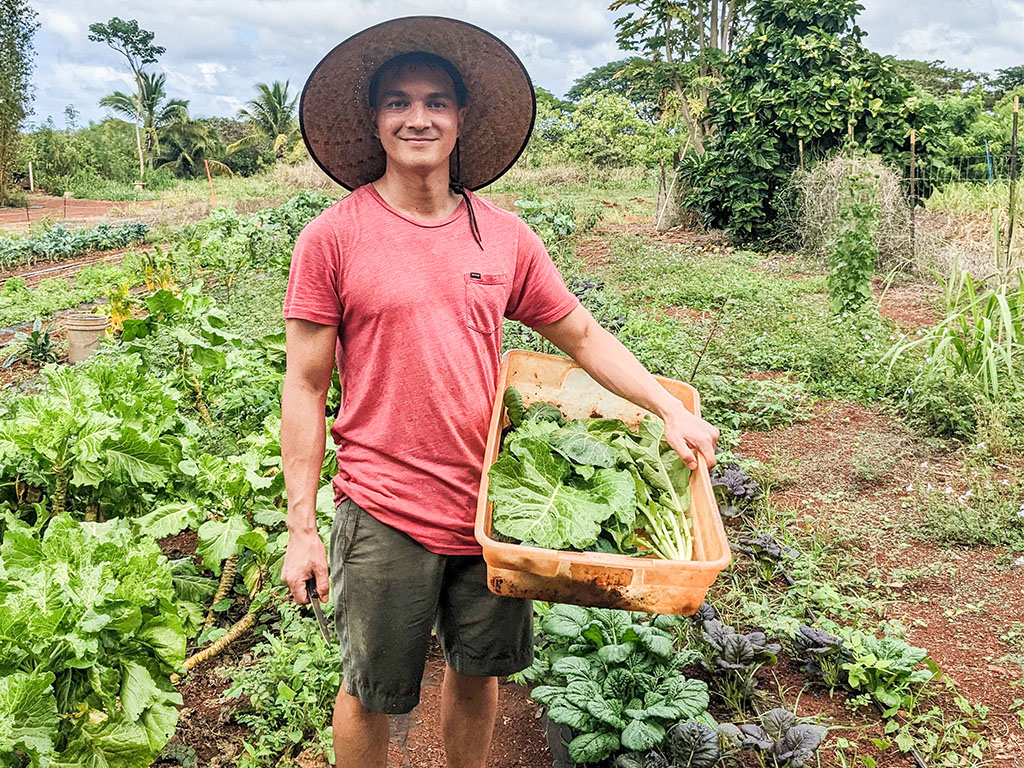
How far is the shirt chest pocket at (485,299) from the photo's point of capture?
5.82 feet

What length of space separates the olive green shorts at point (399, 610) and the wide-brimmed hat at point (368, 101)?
2.65ft

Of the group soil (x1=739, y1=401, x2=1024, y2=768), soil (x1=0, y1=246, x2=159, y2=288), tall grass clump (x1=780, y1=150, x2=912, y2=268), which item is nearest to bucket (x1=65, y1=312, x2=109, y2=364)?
soil (x1=739, y1=401, x2=1024, y2=768)

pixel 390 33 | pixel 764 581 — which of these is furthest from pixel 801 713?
pixel 390 33

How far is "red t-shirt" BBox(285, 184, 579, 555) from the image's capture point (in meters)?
1.69

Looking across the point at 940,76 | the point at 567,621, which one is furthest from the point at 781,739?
the point at 940,76

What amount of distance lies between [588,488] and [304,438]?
63 cm

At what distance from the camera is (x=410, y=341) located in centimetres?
172

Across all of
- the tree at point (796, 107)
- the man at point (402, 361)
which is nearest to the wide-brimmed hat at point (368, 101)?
the man at point (402, 361)

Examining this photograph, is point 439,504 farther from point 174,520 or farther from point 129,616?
point 174,520

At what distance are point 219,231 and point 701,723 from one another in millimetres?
8597

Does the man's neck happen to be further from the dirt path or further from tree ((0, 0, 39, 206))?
tree ((0, 0, 39, 206))

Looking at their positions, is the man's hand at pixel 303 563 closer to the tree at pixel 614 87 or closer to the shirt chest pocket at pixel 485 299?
the shirt chest pocket at pixel 485 299

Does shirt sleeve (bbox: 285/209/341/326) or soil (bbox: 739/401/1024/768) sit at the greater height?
shirt sleeve (bbox: 285/209/341/326)

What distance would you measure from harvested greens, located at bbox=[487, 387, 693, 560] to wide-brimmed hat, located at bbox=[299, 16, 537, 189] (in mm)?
621
